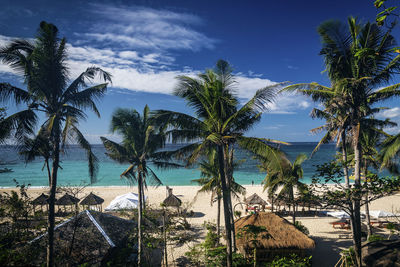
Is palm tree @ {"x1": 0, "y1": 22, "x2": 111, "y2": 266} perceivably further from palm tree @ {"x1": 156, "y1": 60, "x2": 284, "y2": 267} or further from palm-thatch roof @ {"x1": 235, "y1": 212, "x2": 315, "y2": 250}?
palm-thatch roof @ {"x1": 235, "y1": 212, "x2": 315, "y2": 250}

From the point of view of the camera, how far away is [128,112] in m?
10.2

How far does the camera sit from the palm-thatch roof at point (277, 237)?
957 cm

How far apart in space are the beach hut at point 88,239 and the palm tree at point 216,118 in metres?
3.78

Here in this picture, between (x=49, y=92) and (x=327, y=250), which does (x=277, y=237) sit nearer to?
(x=327, y=250)

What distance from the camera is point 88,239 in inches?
321

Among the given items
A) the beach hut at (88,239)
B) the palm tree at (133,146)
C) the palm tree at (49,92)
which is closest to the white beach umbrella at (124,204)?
the beach hut at (88,239)

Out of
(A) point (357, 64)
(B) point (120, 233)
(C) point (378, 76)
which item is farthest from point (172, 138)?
(C) point (378, 76)

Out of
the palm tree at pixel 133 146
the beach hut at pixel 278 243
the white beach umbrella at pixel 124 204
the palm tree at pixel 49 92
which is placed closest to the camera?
the palm tree at pixel 49 92

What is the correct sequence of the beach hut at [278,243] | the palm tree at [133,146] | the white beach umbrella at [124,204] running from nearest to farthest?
1. the beach hut at [278,243]
2. the palm tree at [133,146]
3. the white beach umbrella at [124,204]

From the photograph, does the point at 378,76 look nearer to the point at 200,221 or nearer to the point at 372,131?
the point at 372,131

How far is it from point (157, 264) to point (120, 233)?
2.19 metres

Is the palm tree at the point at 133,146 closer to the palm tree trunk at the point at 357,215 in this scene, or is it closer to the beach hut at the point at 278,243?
the beach hut at the point at 278,243

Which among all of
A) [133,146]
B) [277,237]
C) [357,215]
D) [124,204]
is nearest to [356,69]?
[357,215]

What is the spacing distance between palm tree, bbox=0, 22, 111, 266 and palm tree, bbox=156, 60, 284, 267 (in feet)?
7.66
